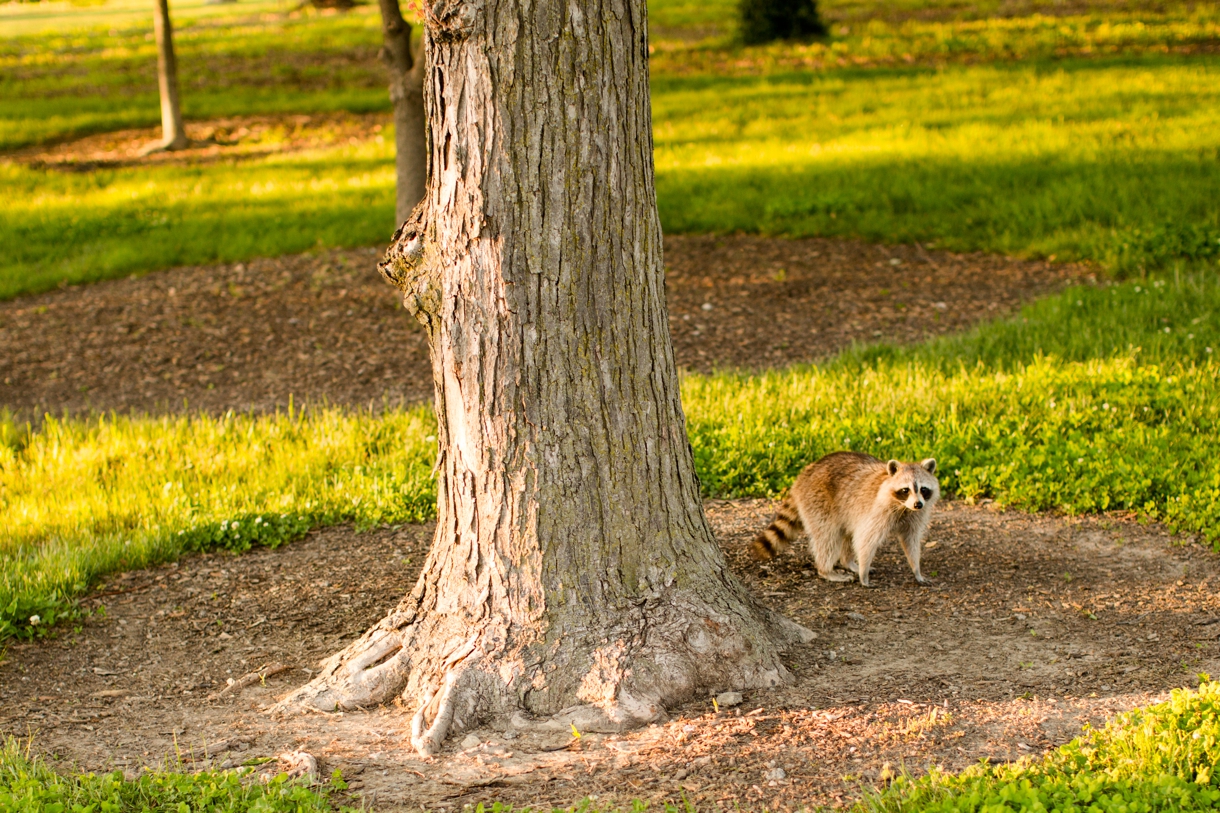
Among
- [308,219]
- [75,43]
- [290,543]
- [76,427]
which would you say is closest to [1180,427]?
[290,543]

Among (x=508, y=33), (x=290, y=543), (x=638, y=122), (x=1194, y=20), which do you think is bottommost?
(x=290, y=543)

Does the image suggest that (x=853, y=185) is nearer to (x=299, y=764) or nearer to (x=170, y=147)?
(x=299, y=764)

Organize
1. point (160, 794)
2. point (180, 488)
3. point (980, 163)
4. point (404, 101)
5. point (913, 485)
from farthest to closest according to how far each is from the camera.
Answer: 1. point (980, 163)
2. point (404, 101)
3. point (180, 488)
4. point (913, 485)
5. point (160, 794)

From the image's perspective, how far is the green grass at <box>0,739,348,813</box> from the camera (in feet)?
10.5

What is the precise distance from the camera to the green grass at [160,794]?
10.5 ft

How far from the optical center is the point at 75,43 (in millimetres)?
32562

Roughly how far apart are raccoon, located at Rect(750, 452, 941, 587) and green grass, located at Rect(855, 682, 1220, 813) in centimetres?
158

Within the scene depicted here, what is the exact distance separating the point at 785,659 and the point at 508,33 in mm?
2560

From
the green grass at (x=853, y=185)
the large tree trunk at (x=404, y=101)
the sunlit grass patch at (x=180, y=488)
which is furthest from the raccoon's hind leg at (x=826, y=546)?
the green grass at (x=853, y=185)

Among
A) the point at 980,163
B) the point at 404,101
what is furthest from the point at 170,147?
the point at 980,163

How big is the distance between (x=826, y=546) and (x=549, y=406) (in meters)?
2.00

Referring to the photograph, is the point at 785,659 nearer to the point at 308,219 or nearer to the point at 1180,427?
the point at 1180,427

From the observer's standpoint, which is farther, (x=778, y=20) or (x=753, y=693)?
(x=778, y=20)

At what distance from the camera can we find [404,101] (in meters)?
9.76
